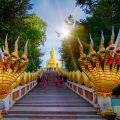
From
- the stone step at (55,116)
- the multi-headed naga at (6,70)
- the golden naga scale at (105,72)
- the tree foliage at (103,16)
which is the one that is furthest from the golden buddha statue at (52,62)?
the multi-headed naga at (6,70)

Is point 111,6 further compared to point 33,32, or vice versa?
point 33,32

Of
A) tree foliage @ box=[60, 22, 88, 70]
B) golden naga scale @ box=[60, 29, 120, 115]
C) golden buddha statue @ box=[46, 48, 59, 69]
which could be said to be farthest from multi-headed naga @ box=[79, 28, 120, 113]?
golden buddha statue @ box=[46, 48, 59, 69]

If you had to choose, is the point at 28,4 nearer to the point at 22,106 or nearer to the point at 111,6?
the point at 111,6

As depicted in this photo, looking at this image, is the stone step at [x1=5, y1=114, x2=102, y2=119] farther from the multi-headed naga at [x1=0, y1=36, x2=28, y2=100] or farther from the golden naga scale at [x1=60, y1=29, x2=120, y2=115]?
the multi-headed naga at [x1=0, y1=36, x2=28, y2=100]

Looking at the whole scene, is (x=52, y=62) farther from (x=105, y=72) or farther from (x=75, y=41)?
(x=105, y=72)

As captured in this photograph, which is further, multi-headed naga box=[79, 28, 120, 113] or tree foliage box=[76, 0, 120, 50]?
tree foliage box=[76, 0, 120, 50]

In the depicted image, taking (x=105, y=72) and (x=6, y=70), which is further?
(x=105, y=72)

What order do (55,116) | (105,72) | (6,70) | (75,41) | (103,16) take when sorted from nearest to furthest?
(6,70)
(105,72)
(55,116)
(103,16)
(75,41)

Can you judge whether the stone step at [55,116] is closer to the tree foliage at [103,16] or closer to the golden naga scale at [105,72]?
the golden naga scale at [105,72]

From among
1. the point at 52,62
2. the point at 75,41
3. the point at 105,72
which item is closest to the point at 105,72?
the point at 105,72

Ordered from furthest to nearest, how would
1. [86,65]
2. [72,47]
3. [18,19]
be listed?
[72,47]
[18,19]
[86,65]

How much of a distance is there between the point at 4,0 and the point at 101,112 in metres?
11.5

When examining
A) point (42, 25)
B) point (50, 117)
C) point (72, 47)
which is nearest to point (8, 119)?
point (50, 117)

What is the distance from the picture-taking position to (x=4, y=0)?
19016 mm
